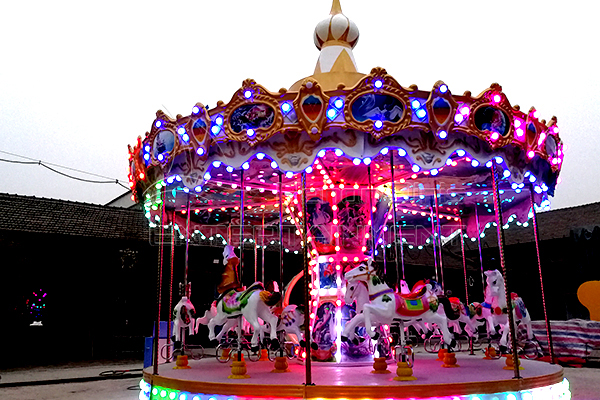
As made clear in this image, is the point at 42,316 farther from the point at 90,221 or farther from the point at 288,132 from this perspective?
the point at 288,132

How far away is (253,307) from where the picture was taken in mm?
6504

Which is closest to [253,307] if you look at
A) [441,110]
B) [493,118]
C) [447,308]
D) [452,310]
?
[447,308]

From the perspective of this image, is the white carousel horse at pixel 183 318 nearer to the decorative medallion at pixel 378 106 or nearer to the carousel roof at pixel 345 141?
the carousel roof at pixel 345 141

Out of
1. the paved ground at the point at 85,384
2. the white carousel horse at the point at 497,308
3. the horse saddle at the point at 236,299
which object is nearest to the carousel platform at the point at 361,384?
the horse saddle at the point at 236,299

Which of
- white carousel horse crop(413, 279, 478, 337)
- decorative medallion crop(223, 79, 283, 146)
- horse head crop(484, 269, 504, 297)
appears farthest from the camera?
horse head crop(484, 269, 504, 297)

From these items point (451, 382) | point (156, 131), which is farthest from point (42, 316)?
point (451, 382)

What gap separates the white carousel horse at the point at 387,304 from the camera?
230 inches

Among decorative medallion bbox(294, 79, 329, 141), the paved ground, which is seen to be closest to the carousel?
decorative medallion bbox(294, 79, 329, 141)

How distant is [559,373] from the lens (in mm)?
5723

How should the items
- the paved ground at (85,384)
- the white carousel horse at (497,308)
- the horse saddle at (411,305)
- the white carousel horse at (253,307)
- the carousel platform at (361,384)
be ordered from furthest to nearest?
the paved ground at (85,384) → the white carousel horse at (497,308) → the white carousel horse at (253,307) → the horse saddle at (411,305) → the carousel platform at (361,384)

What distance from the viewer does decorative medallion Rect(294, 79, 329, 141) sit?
18.0 feet

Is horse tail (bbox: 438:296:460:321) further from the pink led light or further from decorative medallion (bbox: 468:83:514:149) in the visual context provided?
the pink led light

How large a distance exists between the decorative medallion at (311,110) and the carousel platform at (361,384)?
2633 mm

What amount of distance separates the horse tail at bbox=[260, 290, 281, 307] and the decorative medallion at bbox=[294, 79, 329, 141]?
2.25 metres
